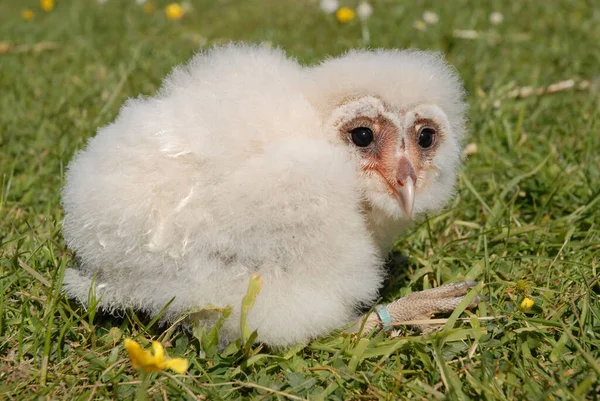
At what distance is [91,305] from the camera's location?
2.61m

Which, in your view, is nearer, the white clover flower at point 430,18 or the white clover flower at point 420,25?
the white clover flower at point 420,25

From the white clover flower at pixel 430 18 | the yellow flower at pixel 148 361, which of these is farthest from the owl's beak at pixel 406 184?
the white clover flower at pixel 430 18

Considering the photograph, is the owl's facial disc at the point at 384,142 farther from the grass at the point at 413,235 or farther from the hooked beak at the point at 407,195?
the grass at the point at 413,235

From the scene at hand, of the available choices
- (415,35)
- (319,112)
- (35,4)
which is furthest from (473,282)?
(35,4)

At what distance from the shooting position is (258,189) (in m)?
2.37

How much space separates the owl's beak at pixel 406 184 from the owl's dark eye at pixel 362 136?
17 centimetres

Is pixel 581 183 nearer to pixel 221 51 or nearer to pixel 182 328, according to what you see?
pixel 221 51

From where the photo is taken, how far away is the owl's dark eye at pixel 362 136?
2.73m

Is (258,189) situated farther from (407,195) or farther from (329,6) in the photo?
(329,6)

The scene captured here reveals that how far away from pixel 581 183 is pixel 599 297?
120 centimetres

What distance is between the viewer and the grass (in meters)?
2.43

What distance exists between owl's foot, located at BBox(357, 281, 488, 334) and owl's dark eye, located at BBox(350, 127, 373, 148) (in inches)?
30.8

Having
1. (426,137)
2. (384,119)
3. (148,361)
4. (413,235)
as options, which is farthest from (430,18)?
(148,361)

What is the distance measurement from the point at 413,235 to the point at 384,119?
114 cm
